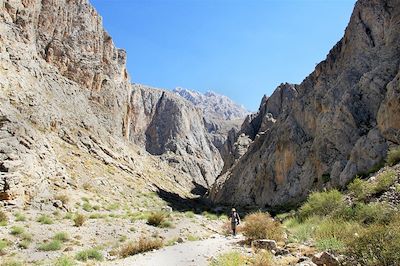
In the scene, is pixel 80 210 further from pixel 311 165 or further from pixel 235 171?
pixel 235 171

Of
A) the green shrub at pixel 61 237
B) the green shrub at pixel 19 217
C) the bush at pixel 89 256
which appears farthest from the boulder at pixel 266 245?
the green shrub at pixel 19 217

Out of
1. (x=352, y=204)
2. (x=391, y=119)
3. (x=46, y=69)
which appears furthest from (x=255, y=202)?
(x=352, y=204)

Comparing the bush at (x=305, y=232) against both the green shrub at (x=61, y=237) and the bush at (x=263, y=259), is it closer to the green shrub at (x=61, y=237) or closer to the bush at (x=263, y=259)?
the bush at (x=263, y=259)

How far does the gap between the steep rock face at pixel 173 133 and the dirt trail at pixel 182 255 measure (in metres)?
83.6

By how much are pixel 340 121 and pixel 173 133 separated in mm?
84065

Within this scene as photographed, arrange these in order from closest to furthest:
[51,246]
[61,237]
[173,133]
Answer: [51,246], [61,237], [173,133]

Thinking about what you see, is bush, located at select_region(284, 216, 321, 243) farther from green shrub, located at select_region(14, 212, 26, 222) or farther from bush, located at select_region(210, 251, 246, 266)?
green shrub, located at select_region(14, 212, 26, 222)

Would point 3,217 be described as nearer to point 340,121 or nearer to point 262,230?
point 262,230

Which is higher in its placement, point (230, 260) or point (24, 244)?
point (24, 244)

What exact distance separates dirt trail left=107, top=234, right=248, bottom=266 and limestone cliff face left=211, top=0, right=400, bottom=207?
48.4 ft

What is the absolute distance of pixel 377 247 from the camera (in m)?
8.10

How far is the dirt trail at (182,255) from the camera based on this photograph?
12.5 meters

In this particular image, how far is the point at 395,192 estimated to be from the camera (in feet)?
48.3

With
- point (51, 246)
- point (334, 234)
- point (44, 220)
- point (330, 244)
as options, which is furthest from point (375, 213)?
point (44, 220)
